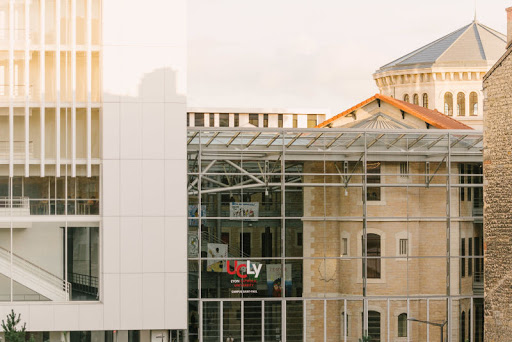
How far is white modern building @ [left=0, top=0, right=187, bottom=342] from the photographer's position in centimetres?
4197

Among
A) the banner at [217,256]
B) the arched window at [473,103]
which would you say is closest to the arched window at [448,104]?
the arched window at [473,103]

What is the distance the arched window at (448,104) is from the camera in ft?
279

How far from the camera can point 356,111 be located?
54.9 metres

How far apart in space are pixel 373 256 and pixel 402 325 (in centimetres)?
302

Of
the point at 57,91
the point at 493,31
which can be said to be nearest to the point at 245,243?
the point at 57,91

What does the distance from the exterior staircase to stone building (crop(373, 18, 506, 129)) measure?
46.9m

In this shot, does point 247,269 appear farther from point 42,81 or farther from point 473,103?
point 473,103

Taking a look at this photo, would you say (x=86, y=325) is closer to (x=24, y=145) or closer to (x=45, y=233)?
(x=45, y=233)

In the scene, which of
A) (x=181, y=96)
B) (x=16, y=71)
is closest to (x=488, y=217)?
(x=181, y=96)

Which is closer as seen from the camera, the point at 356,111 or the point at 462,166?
the point at 462,166

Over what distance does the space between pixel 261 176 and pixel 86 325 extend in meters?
9.17

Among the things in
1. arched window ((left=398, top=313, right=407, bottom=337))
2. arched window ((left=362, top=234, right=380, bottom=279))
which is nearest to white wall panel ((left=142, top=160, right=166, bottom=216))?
arched window ((left=362, top=234, right=380, bottom=279))

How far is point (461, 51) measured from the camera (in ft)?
285

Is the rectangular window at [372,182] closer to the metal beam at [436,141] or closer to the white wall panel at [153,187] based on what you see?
the metal beam at [436,141]
